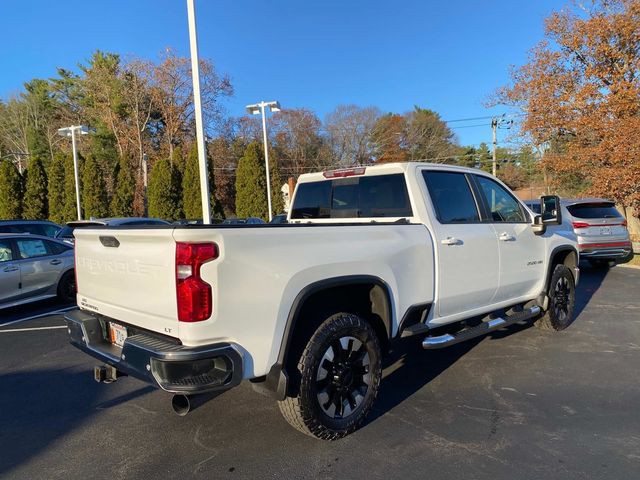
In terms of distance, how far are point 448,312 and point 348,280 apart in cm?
141

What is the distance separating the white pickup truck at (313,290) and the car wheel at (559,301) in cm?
96

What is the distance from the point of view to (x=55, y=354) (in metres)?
5.35

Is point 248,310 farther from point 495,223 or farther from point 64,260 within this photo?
point 64,260

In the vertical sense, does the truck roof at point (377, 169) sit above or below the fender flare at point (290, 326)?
above

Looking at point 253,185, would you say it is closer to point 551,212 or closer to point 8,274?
point 8,274

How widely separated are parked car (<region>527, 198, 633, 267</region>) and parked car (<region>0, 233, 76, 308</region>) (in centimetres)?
1058

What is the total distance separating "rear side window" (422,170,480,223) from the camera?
13.5ft

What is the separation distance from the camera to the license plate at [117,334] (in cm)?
312

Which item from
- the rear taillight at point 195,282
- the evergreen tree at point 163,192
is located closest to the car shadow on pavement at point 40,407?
the rear taillight at point 195,282

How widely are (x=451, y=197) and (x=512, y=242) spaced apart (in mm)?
982

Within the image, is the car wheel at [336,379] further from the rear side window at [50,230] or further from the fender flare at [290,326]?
the rear side window at [50,230]

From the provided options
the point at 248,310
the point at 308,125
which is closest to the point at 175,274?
the point at 248,310

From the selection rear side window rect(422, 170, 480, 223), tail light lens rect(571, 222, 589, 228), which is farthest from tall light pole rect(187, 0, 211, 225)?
tail light lens rect(571, 222, 589, 228)

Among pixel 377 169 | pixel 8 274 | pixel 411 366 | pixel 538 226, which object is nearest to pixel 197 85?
pixel 8 274
